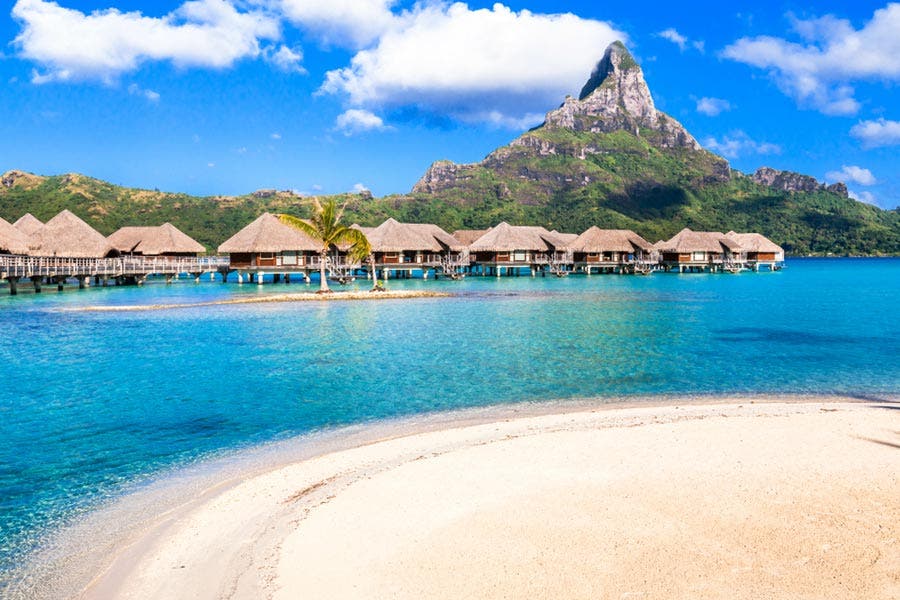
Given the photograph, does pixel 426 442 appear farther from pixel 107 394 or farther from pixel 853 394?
pixel 853 394

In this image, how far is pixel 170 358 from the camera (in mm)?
19219

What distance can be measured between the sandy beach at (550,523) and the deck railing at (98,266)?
43504 millimetres

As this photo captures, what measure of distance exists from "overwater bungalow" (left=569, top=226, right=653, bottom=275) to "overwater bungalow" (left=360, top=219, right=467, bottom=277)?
15.1 meters

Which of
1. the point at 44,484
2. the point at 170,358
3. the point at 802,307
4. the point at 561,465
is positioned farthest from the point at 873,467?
the point at 802,307

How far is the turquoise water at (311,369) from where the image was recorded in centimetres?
1004

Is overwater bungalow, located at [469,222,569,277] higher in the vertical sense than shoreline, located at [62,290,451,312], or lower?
higher

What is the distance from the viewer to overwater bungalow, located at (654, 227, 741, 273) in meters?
78.9

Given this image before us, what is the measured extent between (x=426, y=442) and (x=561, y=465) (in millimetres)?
2415

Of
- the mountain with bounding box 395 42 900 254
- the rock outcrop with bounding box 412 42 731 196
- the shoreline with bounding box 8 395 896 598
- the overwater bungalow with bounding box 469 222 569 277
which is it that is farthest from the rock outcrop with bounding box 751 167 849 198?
the shoreline with bounding box 8 395 896 598

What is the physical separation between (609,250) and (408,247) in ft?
82.9

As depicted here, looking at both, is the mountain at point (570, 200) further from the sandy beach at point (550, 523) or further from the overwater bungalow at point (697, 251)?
the sandy beach at point (550, 523)

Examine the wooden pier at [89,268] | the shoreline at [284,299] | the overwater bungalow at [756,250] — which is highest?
the overwater bungalow at [756,250]

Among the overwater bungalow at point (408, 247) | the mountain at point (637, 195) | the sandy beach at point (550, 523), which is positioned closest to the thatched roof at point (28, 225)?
the overwater bungalow at point (408, 247)

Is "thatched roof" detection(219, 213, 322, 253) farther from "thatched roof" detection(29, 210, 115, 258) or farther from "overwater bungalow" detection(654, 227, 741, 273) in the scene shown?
"overwater bungalow" detection(654, 227, 741, 273)
